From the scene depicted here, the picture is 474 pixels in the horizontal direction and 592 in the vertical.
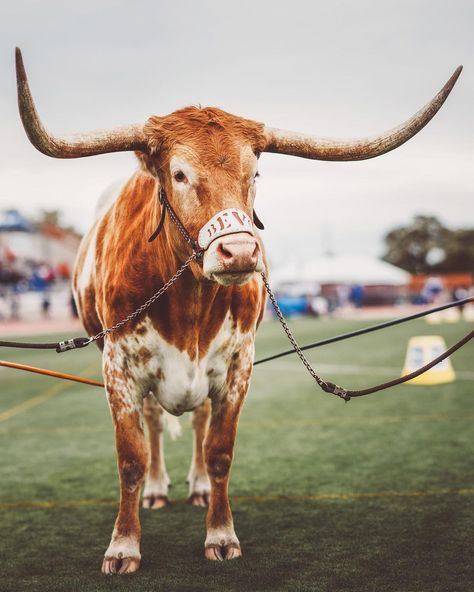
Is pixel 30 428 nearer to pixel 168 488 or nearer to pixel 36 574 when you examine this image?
A: pixel 168 488

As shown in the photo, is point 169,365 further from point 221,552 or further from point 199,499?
point 199,499

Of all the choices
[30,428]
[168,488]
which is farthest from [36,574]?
[30,428]

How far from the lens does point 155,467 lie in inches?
201

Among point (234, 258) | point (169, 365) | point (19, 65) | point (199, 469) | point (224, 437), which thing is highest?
point (19, 65)

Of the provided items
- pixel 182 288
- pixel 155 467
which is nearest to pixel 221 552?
pixel 155 467

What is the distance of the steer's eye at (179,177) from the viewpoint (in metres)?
3.41

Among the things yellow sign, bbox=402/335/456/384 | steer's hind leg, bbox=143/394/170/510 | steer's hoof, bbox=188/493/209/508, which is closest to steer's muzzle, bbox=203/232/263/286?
steer's hind leg, bbox=143/394/170/510

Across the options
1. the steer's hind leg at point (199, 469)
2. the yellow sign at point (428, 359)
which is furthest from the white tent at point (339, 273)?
the steer's hind leg at point (199, 469)

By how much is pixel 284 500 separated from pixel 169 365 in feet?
5.38

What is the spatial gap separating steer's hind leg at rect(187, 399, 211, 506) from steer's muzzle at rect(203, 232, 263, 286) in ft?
6.54

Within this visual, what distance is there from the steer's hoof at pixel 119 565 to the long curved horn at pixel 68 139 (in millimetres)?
2009

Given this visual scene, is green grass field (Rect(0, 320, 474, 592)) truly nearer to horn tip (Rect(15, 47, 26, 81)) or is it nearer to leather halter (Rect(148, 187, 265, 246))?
leather halter (Rect(148, 187, 265, 246))

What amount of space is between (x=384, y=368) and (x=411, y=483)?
23.1ft

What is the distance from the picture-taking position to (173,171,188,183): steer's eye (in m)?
3.41
